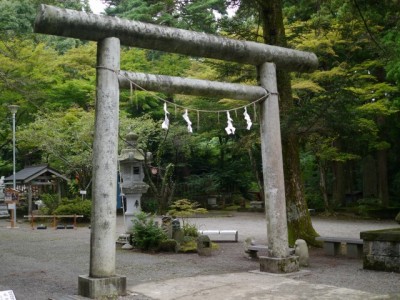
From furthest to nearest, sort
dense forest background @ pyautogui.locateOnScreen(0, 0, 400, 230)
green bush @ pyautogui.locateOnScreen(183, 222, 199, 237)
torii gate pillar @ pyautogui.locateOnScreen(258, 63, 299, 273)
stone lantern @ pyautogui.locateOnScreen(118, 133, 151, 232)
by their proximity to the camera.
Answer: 1. stone lantern @ pyautogui.locateOnScreen(118, 133, 151, 232)
2. green bush @ pyautogui.locateOnScreen(183, 222, 199, 237)
3. dense forest background @ pyautogui.locateOnScreen(0, 0, 400, 230)
4. torii gate pillar @ pyautogui.locateOnScreen(258, 63, 299, 273)

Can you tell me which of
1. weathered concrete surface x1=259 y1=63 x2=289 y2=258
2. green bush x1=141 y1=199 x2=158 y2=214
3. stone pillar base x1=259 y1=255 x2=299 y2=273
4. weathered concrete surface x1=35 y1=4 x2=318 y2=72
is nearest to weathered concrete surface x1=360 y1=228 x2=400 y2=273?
stone pillar base x1=259 y1=255 x2=299 y2=273

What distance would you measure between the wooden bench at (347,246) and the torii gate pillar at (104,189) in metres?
5.44

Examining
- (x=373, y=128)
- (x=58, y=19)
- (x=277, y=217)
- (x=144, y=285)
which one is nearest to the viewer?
(x=58, y=19)

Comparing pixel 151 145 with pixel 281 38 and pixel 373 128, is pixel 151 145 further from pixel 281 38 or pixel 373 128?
pixel 281 38

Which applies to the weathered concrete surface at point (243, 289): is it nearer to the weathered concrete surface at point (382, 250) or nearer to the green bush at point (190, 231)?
the weathered concrete surface at point (382, 250)

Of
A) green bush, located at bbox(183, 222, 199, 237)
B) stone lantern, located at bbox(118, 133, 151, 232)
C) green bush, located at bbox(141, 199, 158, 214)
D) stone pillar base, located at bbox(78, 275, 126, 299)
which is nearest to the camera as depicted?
stone pillar base, located at bbox(78, 275, 126, 299)

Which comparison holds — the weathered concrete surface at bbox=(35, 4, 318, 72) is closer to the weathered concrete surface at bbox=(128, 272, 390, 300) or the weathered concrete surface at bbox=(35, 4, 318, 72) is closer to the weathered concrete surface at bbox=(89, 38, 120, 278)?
the weathered concrete surface at bbox=(89, 38, 120, 278)

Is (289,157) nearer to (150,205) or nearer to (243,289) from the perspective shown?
(243,289)

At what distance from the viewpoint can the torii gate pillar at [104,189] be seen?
6.17 metres

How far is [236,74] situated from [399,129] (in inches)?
468

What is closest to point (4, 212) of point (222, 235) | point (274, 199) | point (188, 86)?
point (222, 235)

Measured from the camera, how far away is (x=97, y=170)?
632cm

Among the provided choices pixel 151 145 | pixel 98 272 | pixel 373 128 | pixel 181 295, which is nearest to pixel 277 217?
pixel 181 295

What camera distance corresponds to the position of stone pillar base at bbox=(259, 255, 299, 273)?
7.68 metres
